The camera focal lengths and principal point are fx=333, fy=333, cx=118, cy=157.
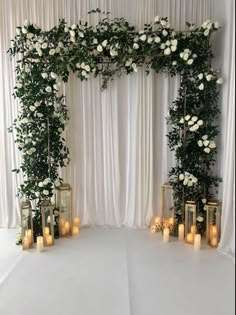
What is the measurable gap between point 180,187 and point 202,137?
1.98 feet

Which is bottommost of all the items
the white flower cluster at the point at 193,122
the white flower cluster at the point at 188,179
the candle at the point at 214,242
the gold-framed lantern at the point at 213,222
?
the candle at the point at 214,242

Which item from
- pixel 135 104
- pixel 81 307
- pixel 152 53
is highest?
pixel 152 53

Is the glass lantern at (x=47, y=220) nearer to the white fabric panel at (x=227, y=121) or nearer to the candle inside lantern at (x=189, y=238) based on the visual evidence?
the candle inside lantern at (x=189, y=238)

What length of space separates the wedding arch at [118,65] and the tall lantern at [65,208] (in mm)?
146

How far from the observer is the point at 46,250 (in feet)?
11.0

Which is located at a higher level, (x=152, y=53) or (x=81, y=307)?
(x=152, y=53)

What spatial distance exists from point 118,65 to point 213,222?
6.42 feet

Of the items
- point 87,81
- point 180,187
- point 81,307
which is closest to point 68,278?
point 81,307

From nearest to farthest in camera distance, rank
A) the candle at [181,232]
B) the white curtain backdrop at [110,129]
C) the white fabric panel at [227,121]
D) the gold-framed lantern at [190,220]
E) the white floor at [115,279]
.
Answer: the white floor at [115,279], the white fabric panel at [227,121], the gold-framed lantern at [190,220], the candle at [181,232], the white curtain backdrop at [110,129]

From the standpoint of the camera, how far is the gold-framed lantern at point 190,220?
3478mm

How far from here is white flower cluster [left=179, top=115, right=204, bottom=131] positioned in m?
3.33

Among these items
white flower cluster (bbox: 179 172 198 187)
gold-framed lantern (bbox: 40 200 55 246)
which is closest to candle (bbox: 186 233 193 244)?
white flower cluster (bbox: 179 172 198 187)

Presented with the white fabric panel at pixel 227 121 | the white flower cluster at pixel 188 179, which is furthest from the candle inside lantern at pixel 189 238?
the white flower cluster at pixel 188 179

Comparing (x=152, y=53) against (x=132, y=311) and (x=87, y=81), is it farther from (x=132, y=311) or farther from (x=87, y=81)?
(x=132, y=311)
